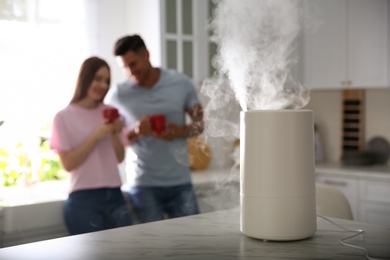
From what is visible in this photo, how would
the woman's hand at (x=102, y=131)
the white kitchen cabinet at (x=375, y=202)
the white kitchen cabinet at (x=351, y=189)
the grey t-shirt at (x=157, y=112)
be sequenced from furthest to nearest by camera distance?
the white kitchen cabinet at (x=351, y=189) → the white kitchen cabinet at (x=375, y=202) → the grey t-shirt at (x=157, y=112) → the woman's hand at (x=102, y=131)

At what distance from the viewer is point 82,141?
99.9 inches

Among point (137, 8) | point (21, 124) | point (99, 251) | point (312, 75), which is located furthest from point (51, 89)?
point (99, 251)

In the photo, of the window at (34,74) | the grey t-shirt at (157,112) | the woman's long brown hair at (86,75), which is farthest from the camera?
the window at (34,74)

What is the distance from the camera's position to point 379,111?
411 centimetres

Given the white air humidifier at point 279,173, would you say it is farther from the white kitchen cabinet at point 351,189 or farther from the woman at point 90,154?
the white kitchen cabinet at point 351,189

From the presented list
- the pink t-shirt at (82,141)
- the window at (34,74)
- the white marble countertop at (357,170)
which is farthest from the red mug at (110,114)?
the white marble countertop at (357,170)

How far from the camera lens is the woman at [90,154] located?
247 centimetres

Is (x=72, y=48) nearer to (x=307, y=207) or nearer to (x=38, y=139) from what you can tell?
(x=38, y=139)

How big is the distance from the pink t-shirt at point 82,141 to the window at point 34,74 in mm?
793

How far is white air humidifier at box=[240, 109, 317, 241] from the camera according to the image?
137 cm

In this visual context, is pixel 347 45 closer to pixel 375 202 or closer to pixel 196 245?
pixel 375 202

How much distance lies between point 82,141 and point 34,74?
1004 mm

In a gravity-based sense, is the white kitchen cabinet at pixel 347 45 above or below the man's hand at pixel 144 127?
above

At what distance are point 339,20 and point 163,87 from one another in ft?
6.05
